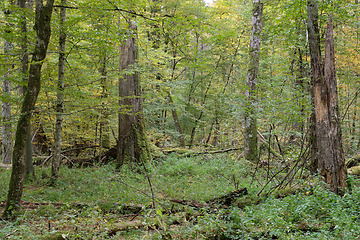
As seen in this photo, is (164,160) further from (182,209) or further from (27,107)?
(27,107)

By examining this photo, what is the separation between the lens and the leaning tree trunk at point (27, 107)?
16.1 feet

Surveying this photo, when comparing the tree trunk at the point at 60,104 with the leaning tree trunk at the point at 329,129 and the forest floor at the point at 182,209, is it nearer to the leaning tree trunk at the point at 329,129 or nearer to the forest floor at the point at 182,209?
the forest floor at the point at 182,209

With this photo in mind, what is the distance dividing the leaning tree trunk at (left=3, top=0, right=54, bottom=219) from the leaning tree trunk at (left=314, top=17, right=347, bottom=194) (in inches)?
264

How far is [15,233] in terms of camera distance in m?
3.82

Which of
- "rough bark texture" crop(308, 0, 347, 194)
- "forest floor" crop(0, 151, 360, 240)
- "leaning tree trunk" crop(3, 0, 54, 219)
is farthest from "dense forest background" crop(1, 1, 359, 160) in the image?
"forest floor" crop(0, 151, 360, 240)

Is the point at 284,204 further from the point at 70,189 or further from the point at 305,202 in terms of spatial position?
A: the point at 70,189

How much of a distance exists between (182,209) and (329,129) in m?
4.18

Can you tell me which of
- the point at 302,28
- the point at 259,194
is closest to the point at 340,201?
the point at 259,194

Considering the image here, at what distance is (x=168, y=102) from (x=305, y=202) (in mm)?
12629

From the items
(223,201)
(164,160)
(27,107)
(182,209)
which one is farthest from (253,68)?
(27,107)

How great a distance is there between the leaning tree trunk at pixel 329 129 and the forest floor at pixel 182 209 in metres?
0.36

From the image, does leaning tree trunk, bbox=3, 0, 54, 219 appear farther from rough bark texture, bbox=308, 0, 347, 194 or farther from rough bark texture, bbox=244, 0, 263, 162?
rough bark texture, bbox=244, 0, 263, 162

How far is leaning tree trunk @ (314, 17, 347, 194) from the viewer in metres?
5.75

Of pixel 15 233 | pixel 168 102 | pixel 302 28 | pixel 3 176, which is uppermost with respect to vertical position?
pixel 302 28
